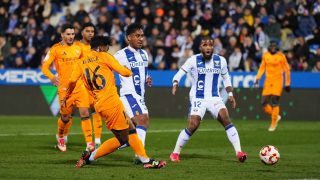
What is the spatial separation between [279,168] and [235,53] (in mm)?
15241

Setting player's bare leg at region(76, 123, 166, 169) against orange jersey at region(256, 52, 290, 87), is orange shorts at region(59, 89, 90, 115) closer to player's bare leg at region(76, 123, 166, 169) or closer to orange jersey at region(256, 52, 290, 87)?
player's bare leg at region(76, 123, 166, 169)

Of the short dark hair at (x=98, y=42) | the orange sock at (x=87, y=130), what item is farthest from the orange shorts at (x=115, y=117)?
the orange sock at (x=87, y=130)

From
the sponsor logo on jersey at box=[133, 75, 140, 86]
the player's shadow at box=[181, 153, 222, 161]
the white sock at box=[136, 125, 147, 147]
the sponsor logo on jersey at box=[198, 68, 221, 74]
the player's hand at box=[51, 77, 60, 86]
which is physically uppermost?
the sponsor logo on jersey at box=[198, 68, 221, 74]

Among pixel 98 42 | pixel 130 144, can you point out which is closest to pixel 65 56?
pixel 98 42

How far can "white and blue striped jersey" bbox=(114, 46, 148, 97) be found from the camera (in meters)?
14.5

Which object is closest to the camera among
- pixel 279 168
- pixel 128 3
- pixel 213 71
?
pixel 279 168

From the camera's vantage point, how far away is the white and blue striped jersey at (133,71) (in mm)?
14523

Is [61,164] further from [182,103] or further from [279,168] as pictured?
[182,103]

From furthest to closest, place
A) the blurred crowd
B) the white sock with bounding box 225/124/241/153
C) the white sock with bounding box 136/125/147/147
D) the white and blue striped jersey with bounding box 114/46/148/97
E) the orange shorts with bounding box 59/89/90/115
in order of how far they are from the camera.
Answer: the blurred crowd, the orange shorts with bounding box 59/89/90/115, the white sock with bounding box 225/124/241/153, the white and blue striped jersey with bounding box 114/46/148/97, the white sock with bounding box 136/125/147/147

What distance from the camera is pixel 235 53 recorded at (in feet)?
93.7

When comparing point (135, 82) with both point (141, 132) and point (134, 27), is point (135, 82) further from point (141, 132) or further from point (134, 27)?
point (134, 27)

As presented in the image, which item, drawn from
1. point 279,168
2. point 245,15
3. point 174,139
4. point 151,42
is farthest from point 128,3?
point 279,168

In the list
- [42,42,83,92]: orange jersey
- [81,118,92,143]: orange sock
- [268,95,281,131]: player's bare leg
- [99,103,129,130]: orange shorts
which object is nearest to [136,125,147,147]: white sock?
[99,103,129,130]: orange shorts

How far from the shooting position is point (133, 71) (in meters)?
14.6
